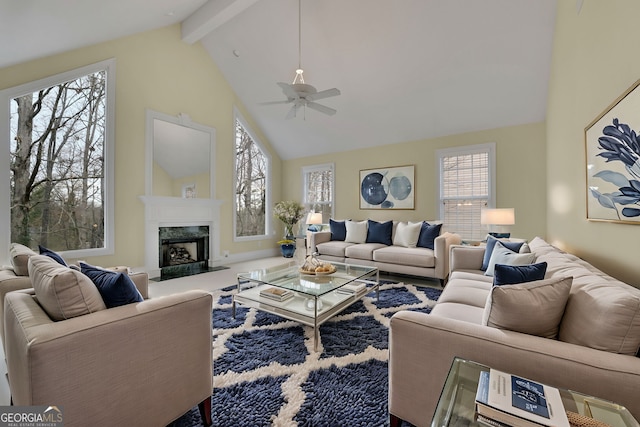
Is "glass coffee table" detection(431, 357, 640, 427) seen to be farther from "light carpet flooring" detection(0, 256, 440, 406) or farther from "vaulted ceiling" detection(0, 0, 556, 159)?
"vaulted ceiling" detection(0, 0, 556, 159)

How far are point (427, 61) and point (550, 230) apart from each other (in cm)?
293

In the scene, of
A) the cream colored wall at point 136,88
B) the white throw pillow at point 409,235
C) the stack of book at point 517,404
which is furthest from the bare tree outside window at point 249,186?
the stack of book at point 517,404

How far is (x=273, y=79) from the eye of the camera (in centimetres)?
511

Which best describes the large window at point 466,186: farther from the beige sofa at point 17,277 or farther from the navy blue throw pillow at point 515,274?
the beige sofa at point 17,277

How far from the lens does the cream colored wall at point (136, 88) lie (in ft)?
12.3

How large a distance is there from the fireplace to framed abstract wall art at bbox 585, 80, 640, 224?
5.03 metres

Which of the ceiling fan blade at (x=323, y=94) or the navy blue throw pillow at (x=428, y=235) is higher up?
the ceiling fan blade at (x=323, y=94)

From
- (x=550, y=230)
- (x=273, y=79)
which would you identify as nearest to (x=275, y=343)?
(x=550, y=230)

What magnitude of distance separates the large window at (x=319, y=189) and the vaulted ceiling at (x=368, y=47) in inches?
43.7

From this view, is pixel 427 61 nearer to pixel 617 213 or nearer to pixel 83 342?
pixel 617 213

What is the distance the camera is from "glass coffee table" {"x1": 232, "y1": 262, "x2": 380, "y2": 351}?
2.22 meters

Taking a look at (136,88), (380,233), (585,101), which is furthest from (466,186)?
(136,88)

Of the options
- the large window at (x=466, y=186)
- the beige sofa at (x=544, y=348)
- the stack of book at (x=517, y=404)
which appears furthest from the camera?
the large window at (x=466, y=186)

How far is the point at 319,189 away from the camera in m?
6.52
